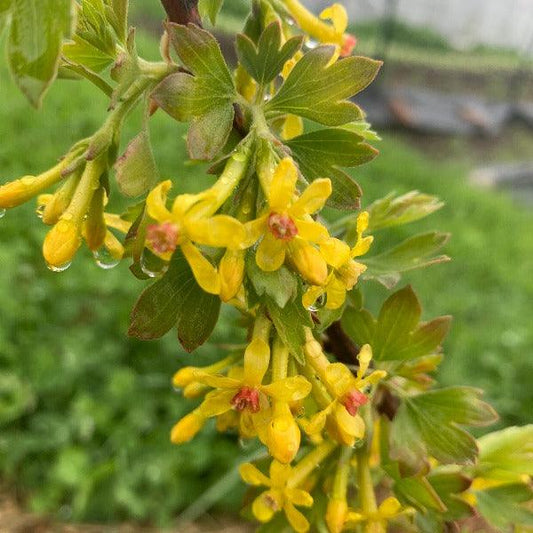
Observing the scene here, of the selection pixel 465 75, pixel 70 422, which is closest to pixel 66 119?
pixel 70 422

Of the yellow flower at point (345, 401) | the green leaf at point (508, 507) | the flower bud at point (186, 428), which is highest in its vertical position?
the yellow flower at point (345, 401)

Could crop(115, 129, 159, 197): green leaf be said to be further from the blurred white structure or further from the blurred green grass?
the blurred white structure

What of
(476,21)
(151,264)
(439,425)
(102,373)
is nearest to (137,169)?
(151,264)

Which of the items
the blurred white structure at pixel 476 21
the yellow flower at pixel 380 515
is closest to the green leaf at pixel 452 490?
the yellow flower at pixel 380 515

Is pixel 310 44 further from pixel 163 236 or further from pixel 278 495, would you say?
pixel 278 495

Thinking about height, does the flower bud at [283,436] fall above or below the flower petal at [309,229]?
below

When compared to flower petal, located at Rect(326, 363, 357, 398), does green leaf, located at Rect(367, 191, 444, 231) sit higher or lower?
higher

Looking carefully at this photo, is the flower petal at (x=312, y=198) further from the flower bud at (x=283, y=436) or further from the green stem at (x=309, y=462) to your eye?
the green stem at (x=309, y=462)

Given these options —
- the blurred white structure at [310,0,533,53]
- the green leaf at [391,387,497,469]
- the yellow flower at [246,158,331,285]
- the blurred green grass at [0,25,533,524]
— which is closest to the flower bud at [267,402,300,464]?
the yellow flower at [246,158,331,285]
